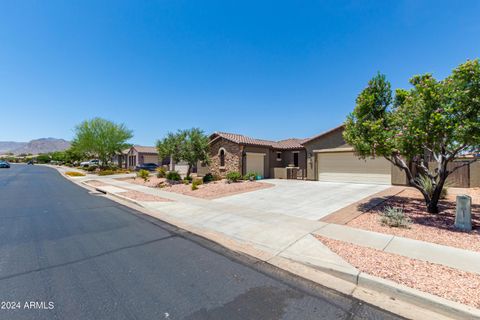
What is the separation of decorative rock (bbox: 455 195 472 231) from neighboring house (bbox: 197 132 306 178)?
14.1 m

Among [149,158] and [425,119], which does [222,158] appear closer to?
[425,119]

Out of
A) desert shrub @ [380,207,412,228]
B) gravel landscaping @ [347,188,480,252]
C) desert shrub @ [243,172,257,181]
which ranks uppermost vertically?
desert shrub @ [243,172,257,181]

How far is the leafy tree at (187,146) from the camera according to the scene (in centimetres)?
1838

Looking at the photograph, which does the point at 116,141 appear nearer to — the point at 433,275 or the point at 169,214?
the point at 169,214

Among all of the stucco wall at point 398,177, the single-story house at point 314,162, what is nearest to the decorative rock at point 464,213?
the single-story house at point 314,162

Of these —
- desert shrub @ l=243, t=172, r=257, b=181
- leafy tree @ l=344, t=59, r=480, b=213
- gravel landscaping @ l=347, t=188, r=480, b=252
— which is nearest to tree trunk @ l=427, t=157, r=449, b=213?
leafy tree @ l=344, t=59, r=480, b=213

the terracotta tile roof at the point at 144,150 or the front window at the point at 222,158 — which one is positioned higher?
the terracotta tile roof at the point at 144,150

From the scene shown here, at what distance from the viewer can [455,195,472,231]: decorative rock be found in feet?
20.3

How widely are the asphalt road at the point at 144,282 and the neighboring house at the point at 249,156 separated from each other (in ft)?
46.4

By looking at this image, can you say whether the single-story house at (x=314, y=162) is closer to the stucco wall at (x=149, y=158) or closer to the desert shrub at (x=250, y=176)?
the desert shrub at (x=250, y=176)

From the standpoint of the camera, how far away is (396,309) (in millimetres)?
3209

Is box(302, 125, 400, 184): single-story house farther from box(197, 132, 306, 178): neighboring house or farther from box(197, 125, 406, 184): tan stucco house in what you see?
box(197, 132, 306, 178): neighboring house

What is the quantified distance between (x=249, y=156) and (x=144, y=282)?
17.1 metres

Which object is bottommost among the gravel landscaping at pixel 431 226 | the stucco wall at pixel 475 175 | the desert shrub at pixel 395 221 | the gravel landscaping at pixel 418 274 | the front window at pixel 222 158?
the gravel landscaping at pixel 418 274
